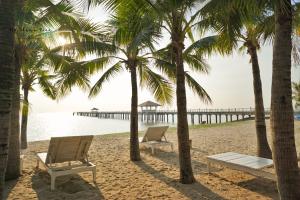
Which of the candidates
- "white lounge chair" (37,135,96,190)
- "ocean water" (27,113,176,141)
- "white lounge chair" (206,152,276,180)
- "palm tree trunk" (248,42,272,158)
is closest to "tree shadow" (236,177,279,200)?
"white lounge chair" (206,152,276,180)

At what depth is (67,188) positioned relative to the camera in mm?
5539

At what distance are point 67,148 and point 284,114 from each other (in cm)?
467

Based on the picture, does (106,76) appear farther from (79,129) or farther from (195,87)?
→ (79,129)

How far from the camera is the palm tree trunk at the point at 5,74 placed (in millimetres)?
2506

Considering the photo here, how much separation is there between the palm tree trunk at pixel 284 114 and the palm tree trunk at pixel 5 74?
3150mm

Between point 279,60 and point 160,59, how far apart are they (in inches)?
230

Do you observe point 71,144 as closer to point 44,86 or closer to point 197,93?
point 197,93

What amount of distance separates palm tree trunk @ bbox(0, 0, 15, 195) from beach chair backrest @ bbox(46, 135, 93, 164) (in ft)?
10.9

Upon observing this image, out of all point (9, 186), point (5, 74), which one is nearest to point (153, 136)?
point (9, 186)

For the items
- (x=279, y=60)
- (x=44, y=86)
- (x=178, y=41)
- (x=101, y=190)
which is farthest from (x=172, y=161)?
(x=44, y=86)

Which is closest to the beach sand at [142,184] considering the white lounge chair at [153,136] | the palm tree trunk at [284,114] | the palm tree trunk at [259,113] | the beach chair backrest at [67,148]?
the beach chair backrest at [67,148]

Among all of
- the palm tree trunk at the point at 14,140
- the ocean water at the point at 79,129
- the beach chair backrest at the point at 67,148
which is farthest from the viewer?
the ocean water at the point at 79,129

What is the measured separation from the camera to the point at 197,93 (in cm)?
846

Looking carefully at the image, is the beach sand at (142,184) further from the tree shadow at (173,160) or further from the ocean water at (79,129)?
the ocean water at (79,129)
